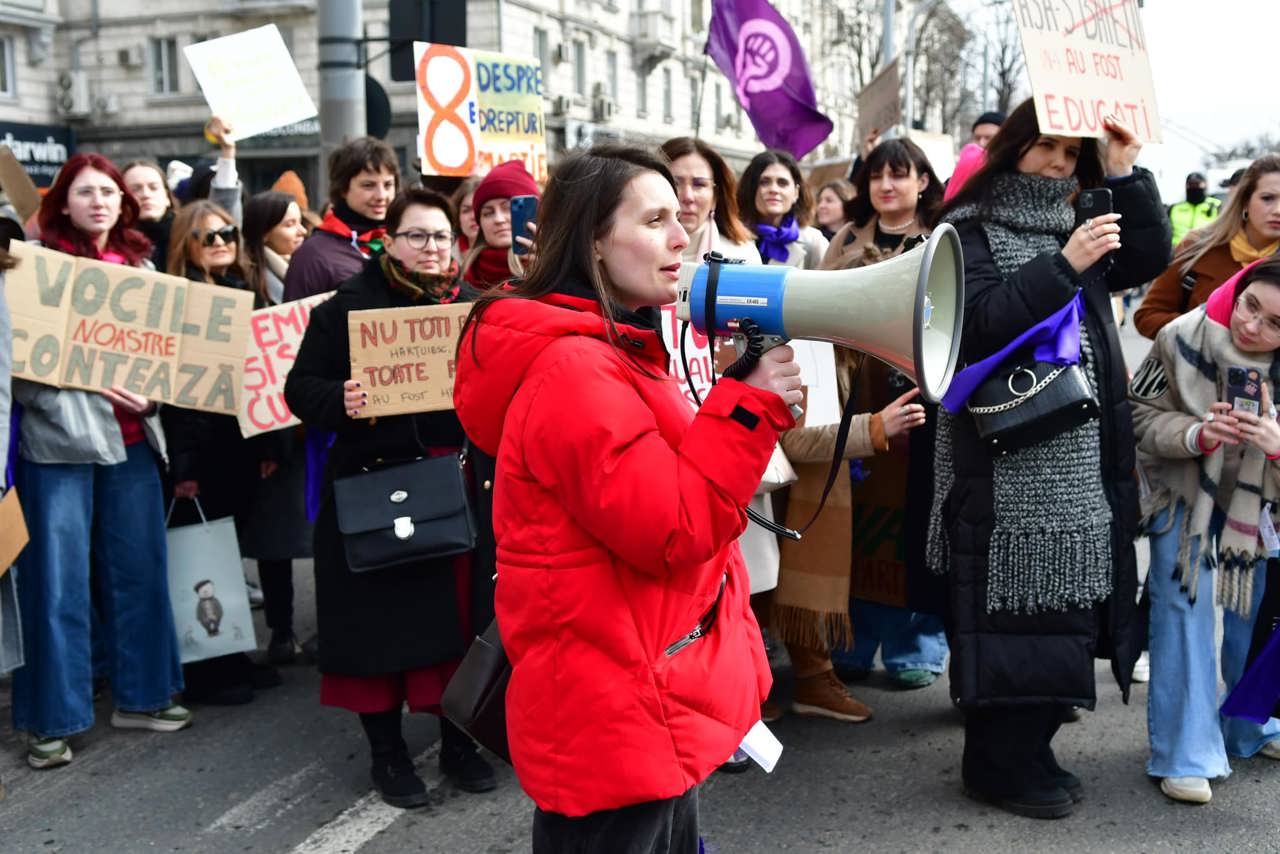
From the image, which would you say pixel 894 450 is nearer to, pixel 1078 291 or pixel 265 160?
pixel 1078 291

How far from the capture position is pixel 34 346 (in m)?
4.31

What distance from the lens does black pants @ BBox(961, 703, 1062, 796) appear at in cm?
373

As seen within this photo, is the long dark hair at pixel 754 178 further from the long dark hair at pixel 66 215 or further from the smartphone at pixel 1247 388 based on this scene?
the long dark hair at pixel 66 215

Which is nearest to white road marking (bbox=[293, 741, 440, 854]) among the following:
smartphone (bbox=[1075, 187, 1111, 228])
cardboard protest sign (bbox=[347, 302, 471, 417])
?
cardboard protest sign (bbox=[347, 302, 471, 417])

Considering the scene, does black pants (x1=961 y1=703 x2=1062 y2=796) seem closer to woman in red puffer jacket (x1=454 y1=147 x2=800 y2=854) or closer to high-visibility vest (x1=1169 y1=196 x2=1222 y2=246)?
woman in red puffer jacket (x1=454 y1=147 x2=800 y2=854)

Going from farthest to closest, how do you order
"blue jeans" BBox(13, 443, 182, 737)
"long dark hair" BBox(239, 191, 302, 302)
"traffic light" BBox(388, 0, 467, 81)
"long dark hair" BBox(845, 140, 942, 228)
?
"traffic light" BBox(388, 0, 467, 81) < "long dark hair" BBox(239, 191, 302, 302) < "long dark hair" BBox(845, 140, 942, 228) < "blue jeans" BBox(13, 443, 182, 737)

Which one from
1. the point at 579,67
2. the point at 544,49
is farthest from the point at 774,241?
the point at 579,67

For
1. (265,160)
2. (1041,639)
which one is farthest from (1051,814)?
(265,160)

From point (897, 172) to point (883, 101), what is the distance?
4.95m

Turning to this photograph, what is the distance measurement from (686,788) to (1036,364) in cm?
183

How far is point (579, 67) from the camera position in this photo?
3438 centimetres

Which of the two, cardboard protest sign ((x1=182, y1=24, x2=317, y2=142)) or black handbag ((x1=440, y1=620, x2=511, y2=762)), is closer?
black handbag ((x1=440, y1=620, x2=511, y2=762))

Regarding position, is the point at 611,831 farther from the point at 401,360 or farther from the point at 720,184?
the point at 720,184

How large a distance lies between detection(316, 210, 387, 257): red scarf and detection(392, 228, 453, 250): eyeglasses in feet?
3.91
